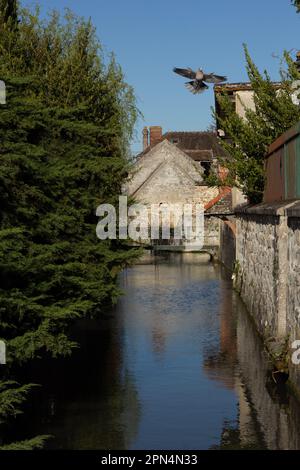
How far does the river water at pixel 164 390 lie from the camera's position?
11.7 meters

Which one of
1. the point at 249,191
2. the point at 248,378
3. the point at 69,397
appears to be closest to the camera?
the point at 69,397

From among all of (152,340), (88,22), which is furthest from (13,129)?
(88,22)

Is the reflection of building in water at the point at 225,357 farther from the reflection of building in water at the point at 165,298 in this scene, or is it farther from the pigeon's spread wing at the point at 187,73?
the pigeon's spread wing at the point at 187,73

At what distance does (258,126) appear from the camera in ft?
78.2

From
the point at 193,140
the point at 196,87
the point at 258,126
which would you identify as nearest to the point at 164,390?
the point at 258,126

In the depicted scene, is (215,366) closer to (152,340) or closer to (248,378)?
(248,378)

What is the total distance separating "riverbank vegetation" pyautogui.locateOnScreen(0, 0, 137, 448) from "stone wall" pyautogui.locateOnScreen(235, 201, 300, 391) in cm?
346

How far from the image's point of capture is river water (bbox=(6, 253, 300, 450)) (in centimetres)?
1174

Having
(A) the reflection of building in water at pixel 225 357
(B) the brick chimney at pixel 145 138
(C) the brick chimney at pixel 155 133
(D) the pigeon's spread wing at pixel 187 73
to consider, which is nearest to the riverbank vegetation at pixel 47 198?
(A) the reflection of building in water at pixel 225 357

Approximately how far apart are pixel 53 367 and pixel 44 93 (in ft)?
25.6

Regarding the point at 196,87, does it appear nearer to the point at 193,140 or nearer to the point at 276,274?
the point at 276,274

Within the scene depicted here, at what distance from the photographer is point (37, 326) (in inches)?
475

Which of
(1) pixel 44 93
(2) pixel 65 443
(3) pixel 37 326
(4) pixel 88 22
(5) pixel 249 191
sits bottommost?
(2) pixel 65 443

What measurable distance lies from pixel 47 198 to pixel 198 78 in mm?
14317
